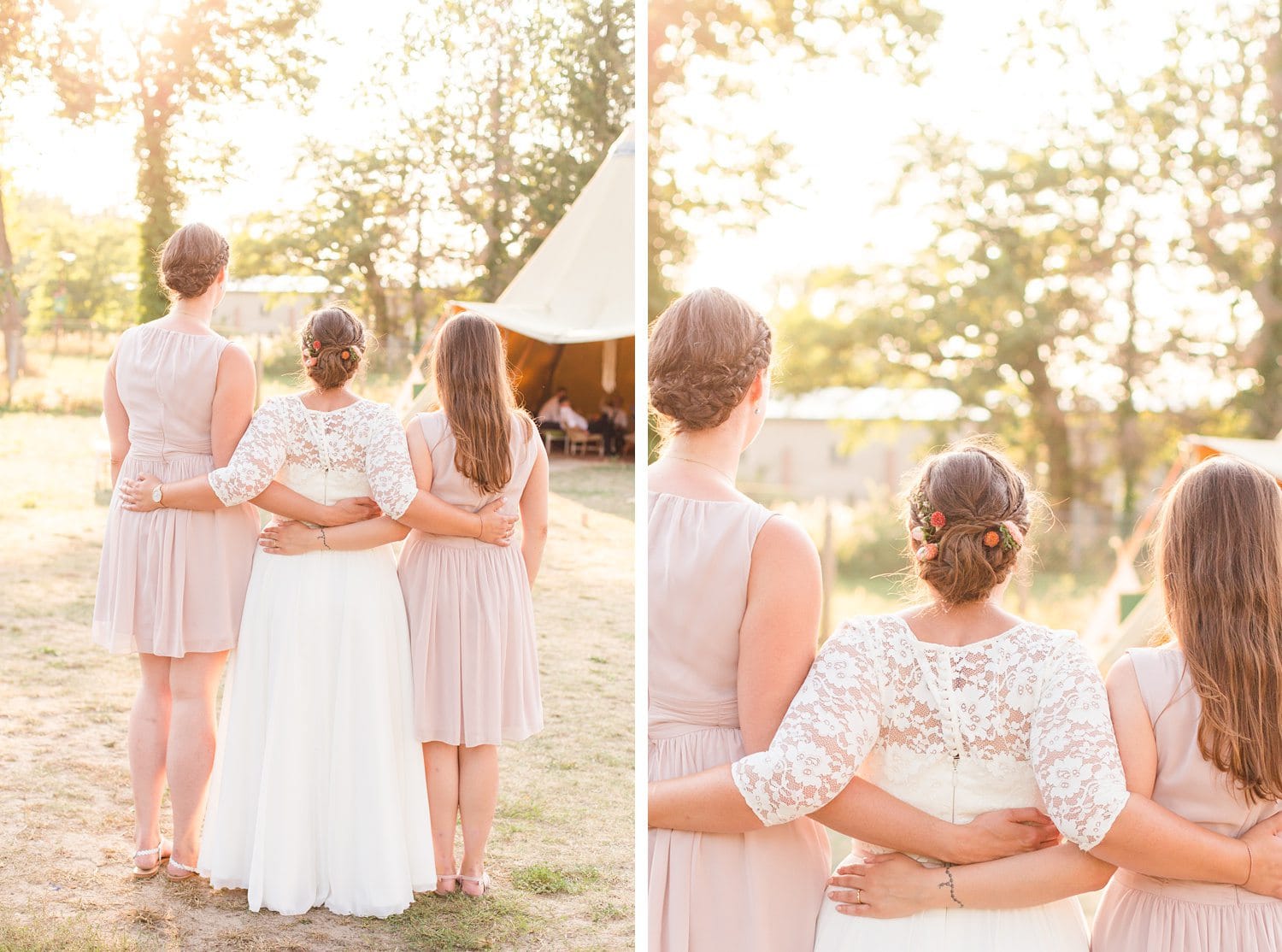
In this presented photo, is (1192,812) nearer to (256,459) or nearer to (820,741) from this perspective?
(820,741)

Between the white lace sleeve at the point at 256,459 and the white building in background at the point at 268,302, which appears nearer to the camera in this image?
the white lace sleeve at the point at 256,459

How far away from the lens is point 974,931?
5.36 ft

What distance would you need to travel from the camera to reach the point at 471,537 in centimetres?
278

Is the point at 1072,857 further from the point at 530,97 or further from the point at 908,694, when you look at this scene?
the point at 530,97

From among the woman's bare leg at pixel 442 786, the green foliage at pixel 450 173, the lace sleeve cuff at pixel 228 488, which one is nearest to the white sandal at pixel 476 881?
Answer: the woman's bare leg at pixel 442 786

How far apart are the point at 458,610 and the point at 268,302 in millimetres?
8264

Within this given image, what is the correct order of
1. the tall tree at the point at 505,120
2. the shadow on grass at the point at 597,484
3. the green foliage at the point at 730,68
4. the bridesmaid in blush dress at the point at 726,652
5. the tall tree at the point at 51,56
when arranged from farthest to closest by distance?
1. the green foliage at the point at 730,68
2. the tall tree at the point at 505,120
3. the tall tree at the point at 51,56
4. the shadow on grass at the point at 597,484
5. the bridesmaid in blush dress at the point at 726,652

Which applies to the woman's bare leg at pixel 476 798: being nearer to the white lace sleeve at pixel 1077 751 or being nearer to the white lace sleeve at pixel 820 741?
the white lace sleeve at pixel 820 741

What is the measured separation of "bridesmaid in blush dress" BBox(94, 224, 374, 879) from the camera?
2783 millimetres

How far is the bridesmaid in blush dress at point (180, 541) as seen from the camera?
9.13ft

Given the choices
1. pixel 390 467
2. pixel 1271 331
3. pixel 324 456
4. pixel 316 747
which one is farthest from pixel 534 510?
pixel 1271 331

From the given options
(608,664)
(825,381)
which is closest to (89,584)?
(608,664)

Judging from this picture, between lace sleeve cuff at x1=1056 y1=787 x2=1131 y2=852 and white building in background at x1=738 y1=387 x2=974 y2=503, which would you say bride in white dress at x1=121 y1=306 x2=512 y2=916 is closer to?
lace sleeve cuff at x1=1056 y1=787 x2=1131 y2=852

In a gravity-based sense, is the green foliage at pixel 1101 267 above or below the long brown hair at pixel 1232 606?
above
